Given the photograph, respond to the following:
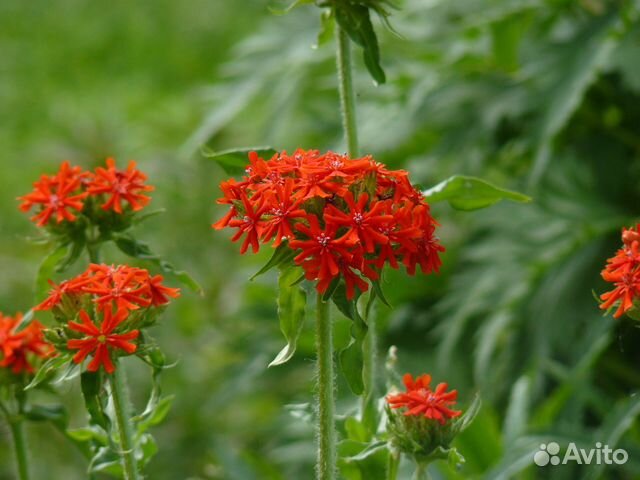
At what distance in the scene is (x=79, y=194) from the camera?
1281 mm

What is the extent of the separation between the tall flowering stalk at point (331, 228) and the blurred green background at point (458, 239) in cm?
26

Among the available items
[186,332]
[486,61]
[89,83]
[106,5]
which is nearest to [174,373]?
[186,332]

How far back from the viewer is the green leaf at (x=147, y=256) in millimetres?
1257

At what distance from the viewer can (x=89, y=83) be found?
4.45m

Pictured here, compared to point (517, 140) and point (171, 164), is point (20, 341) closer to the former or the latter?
point (517, 140)

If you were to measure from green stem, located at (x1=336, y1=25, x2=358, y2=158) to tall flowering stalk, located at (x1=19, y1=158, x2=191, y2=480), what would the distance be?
0.91ft

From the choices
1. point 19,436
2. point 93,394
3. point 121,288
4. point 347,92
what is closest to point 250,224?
point 121,288

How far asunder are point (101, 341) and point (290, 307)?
0.20 meters

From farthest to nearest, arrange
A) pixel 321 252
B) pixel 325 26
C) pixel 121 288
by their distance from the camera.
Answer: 1. pixel 325 26
2. pixel 121 288
3. pixel 321 252

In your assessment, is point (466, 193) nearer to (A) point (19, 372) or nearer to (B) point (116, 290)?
(B) point (116, 290)

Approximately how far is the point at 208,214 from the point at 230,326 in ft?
1.48

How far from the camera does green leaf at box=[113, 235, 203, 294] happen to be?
126 cm

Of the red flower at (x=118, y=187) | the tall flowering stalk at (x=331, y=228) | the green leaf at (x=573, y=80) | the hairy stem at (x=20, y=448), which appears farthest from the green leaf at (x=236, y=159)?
the green leaf at (x=573, y=80)

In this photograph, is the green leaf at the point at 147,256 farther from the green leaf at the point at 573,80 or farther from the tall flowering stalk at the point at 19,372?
the green leaf at the point at 573,80
